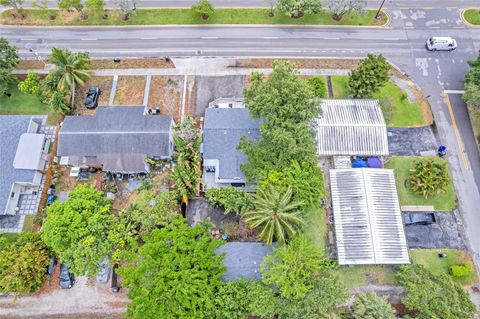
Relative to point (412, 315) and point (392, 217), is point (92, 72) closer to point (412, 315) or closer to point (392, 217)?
point (392, 217)

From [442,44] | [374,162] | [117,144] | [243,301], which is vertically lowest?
[243,301]

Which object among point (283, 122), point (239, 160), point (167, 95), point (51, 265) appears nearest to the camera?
point (283, 122)

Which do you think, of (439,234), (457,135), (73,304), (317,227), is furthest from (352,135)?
(73,304)

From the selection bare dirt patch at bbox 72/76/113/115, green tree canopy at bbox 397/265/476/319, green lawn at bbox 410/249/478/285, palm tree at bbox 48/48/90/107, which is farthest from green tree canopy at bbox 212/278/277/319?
palm tree at bbox 48/48/90/107

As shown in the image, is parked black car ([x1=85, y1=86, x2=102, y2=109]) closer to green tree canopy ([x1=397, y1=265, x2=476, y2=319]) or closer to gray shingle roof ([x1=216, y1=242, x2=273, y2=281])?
gray shingle roof ([x1=216, y1=242, x2=273, y2=281])

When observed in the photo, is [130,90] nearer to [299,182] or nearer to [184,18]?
[184,18]

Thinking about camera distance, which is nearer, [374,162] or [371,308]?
[371,308]

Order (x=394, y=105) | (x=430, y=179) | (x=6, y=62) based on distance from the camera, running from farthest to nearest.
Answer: (x=394, y=105), (x=6, y=62), (x=430, y=179)

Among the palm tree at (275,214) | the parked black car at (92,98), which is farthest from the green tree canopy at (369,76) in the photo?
the parked black car at (92,98)
